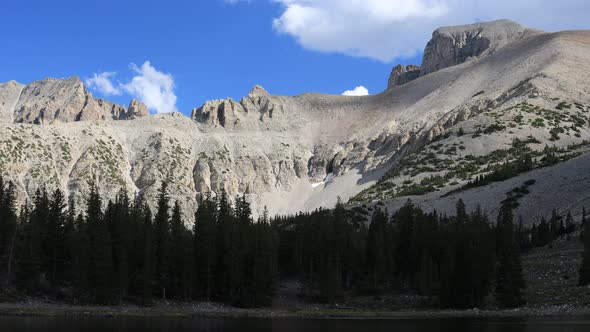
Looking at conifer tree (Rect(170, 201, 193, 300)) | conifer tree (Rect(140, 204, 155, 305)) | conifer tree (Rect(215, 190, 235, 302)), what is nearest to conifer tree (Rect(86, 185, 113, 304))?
conifer tree (Rect(140, 204, 155, 305))

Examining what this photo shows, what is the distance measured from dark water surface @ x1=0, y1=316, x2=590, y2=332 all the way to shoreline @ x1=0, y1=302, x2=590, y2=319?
3.23m

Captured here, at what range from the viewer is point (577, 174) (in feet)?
426

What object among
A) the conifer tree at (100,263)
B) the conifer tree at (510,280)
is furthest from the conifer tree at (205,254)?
the conifer tree at (510,280)

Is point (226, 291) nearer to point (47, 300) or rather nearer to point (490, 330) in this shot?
point (47, 300)

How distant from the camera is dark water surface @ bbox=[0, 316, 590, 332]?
49.8 m

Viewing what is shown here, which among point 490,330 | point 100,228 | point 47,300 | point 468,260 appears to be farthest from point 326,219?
point 490,330

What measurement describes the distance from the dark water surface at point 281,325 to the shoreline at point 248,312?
127 inches

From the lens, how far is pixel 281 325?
5781cm

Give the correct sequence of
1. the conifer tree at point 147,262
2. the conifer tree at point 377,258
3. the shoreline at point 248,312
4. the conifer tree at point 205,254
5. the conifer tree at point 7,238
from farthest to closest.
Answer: the conifer tree at point 377,258, the conifer tree at point 205,254, the conifer tree at point 147,262, the conifer tree at point 7,238, the shoreline at point 248,312

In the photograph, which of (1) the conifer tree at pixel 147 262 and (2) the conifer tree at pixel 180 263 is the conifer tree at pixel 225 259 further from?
(1) the conifer tree at pixel 147 262

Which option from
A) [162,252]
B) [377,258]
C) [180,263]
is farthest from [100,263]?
[377,258]

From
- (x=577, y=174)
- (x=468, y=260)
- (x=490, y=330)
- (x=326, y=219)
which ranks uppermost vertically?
(x=577, y=174)

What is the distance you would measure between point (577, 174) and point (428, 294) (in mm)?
61038

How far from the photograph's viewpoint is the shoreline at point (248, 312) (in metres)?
61.2
